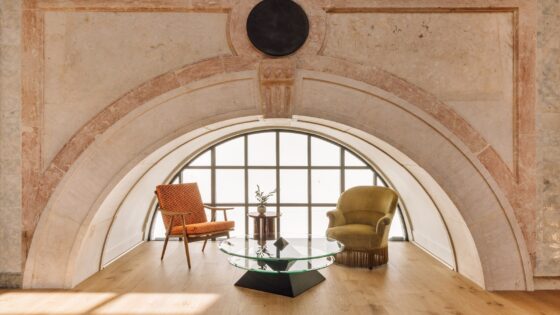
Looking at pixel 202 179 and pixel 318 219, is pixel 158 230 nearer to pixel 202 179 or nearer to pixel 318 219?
pixel 202 179

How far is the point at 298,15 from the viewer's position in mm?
3732

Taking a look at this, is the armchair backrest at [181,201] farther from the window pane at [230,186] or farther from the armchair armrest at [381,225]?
the armchair armrest at [381,225]

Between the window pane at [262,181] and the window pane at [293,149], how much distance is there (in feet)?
1.00

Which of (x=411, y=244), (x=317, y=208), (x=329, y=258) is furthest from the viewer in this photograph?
(x=317, y=208)

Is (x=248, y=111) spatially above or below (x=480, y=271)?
above

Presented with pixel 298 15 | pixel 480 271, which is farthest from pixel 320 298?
pixel 298 15

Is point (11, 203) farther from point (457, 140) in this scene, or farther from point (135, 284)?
point (457, 140)

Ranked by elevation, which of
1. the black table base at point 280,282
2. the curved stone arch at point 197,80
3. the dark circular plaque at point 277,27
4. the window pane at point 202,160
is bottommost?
the black table base at point 280,282

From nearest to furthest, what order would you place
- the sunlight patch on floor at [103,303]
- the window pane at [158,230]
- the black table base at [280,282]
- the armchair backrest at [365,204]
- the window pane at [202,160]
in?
the sunlight patch on floor at [103,303] → the black table base at [280,282] → the armchair backrest at [365,204] → the window pane at [158,230] → the window pane at [202,160]

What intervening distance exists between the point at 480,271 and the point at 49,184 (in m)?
4.55

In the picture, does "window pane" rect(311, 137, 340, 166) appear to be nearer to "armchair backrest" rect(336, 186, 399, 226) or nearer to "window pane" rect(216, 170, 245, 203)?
"armchair backrest" rect(336, 186, 399, 226)

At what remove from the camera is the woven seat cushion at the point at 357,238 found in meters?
4.58

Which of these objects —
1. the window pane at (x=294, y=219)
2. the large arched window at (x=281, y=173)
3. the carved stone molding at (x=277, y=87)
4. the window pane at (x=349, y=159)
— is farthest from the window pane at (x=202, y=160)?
the carved stone molding at (x=277, y=87)

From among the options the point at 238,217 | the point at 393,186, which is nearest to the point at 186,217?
the point at 238,217
